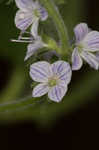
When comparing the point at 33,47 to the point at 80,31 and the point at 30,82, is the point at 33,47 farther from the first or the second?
the point at 30,82

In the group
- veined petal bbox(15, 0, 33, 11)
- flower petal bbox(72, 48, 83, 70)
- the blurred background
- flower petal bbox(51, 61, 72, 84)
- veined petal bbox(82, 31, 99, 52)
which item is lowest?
the blurred background

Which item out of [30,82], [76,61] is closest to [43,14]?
[76,61]

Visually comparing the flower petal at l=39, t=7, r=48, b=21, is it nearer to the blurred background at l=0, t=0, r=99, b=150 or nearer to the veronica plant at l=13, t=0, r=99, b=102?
the veronica plant at l=13, t=0, r=99, b=102

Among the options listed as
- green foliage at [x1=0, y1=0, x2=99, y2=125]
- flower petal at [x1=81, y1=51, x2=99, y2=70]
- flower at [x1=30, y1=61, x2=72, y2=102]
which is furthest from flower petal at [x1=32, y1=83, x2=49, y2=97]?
green foliage at [x1=0, y1=0, x2=99, y2=125]

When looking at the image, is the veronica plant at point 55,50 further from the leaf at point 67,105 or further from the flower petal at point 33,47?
the leaf at point 67,105

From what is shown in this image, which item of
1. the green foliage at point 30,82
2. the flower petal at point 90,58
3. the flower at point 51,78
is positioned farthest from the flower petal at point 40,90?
the green foliage at point 30,82

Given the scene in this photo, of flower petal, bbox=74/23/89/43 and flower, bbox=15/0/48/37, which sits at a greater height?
flower, bbox=15/0/48/37
